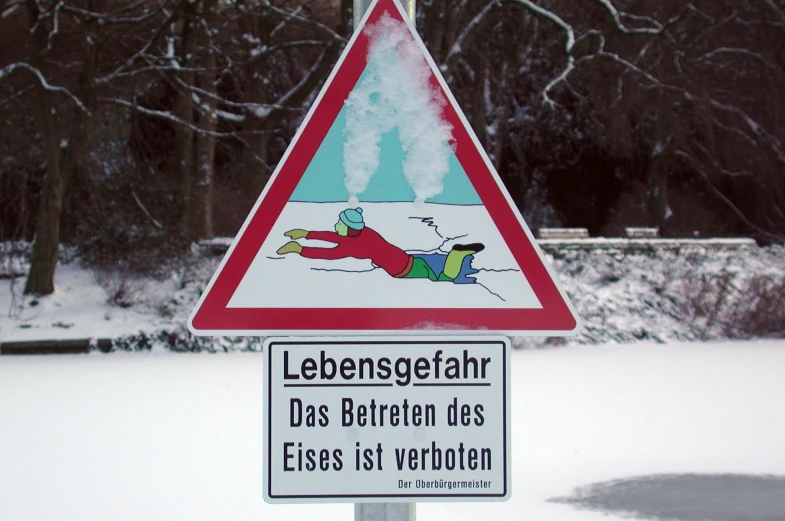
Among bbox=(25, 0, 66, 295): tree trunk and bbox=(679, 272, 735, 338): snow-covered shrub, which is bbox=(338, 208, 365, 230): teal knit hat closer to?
bbox=(679, 272, 735, 338): snow-covered shrub

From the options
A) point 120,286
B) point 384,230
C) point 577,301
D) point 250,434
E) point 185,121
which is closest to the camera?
point 384,230

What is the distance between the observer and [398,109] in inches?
75.6

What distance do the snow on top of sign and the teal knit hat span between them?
58 mm

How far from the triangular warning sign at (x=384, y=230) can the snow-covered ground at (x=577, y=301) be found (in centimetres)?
1217

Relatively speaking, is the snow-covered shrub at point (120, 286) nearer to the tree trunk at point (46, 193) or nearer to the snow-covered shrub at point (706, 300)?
the tree trunk at point (46, 193)

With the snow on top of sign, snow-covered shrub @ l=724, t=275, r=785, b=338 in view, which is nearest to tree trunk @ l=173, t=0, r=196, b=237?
snow-covered shrub @ l=724, t=275, r=785, b=338

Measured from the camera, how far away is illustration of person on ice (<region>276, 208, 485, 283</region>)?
1.85 meters

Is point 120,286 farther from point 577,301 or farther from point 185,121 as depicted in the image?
point 577,301

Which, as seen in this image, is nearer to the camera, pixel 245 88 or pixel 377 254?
pixel 377 254

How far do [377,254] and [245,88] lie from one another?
18692mm

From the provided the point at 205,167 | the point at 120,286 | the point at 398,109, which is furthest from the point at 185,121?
the point at 398,109

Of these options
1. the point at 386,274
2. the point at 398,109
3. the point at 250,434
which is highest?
the point at 398,109

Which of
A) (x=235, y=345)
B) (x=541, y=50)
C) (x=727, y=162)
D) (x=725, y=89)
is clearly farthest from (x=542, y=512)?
(x=727, y=162)

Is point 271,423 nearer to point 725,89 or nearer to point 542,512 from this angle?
point 542,512
